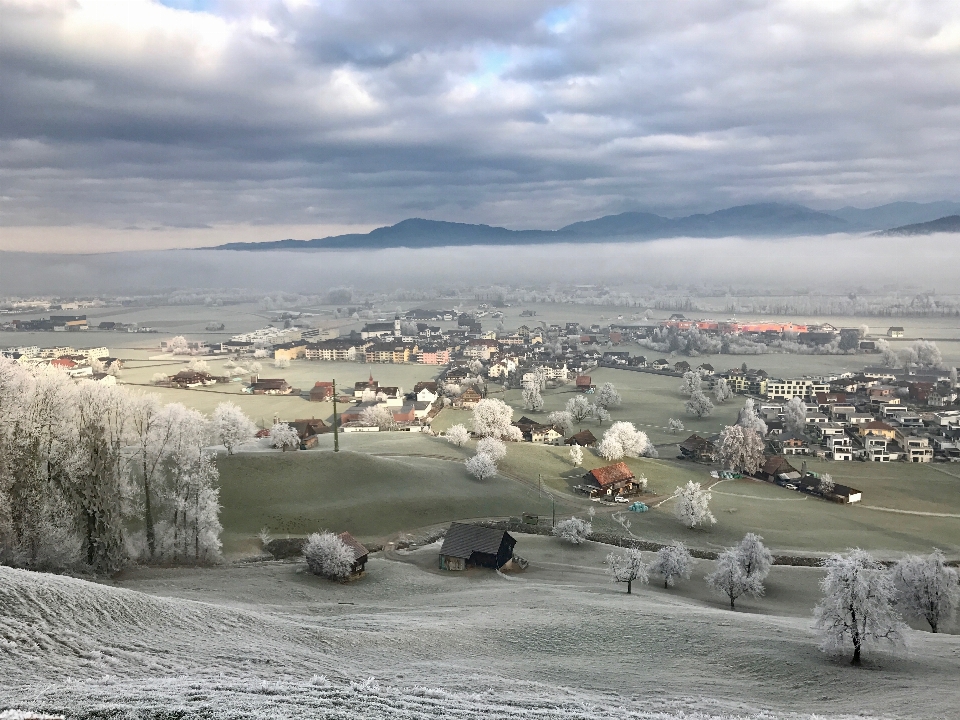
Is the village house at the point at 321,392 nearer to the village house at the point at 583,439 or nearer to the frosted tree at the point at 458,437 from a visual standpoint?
the frosted tree at the point at 458,437

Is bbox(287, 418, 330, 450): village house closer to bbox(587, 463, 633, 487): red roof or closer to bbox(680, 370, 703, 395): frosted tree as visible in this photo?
bbox(587, 463, 633, 487): red roof

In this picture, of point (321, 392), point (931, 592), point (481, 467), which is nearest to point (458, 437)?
point (481, 467)

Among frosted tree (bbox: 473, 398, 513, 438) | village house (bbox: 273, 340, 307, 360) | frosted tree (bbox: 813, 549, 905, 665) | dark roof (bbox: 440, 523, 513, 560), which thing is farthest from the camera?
village house (bbox: 273, 340, 307, 360)

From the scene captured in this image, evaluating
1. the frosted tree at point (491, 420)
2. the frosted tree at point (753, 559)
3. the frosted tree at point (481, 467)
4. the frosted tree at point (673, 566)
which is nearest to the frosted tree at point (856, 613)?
the frosted tree at point (753, 559)

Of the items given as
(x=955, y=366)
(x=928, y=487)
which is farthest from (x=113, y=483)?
(x=955, y=366)

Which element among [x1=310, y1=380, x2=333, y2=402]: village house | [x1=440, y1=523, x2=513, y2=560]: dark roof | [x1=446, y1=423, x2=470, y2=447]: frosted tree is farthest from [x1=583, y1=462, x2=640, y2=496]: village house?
[x1=310, y1=380, x2=333, y2=402]: village house

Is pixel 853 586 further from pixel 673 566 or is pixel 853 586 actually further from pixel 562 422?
pixel 562 422

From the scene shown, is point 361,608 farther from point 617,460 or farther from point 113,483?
point 617,460
